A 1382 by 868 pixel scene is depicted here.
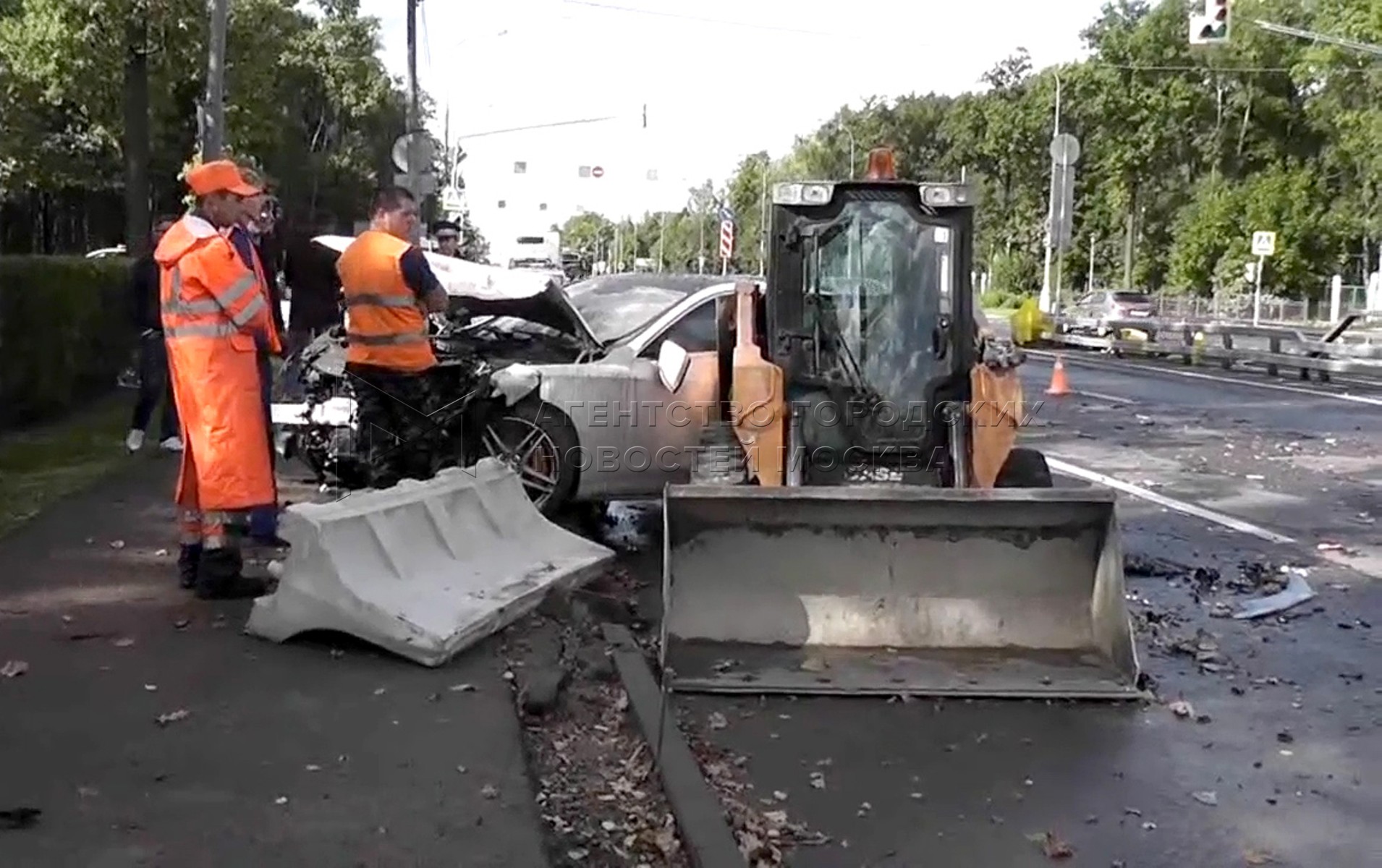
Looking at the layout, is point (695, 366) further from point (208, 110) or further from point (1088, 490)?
point (208, 110)

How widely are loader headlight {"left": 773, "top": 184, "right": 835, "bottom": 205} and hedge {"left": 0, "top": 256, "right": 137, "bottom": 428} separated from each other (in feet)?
25.2

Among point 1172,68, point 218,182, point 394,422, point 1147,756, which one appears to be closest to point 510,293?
point 394,422

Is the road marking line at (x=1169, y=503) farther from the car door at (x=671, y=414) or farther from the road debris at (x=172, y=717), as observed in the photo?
the road debris at (x=172, y=717)

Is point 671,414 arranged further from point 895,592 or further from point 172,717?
point 172,717

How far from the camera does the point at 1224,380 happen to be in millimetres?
28203

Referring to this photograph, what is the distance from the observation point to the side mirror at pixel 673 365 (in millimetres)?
10602

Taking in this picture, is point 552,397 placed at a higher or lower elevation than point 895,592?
higher

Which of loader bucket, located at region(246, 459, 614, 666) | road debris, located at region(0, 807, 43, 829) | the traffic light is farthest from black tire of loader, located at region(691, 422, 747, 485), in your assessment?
the traffic light

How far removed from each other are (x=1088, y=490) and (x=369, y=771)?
362 cm

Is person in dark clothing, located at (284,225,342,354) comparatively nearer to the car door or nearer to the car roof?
the car roof

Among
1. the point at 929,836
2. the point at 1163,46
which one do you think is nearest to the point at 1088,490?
the point at 929,836

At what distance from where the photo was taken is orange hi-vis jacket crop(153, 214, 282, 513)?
787 centimetres

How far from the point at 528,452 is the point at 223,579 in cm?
287

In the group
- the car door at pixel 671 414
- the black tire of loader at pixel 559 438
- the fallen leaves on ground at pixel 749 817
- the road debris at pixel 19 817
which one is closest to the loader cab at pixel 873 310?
the car door at pixel 671 414
